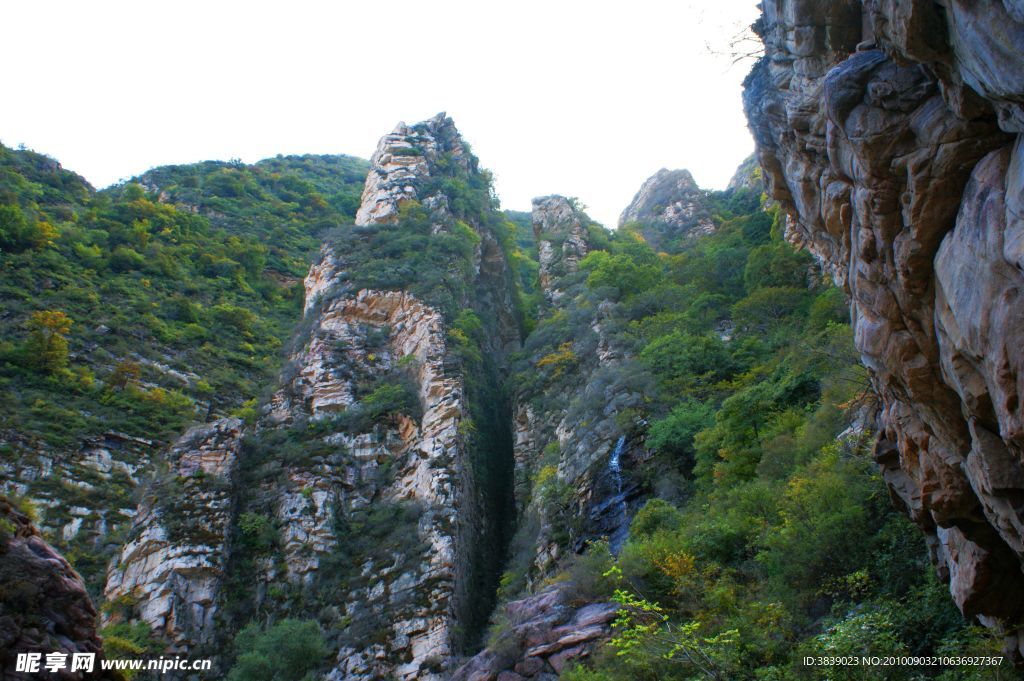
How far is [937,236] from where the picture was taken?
6641 mm

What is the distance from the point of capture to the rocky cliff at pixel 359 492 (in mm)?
20391

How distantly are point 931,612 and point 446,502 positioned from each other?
15821 millimetres

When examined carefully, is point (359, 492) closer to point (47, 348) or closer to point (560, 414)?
point (560, 414)

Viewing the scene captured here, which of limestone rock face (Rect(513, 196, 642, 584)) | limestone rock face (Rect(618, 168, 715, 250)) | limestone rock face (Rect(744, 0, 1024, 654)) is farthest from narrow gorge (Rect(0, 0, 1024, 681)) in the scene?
limestone rock face (Rect(618, 168, 715, 250))

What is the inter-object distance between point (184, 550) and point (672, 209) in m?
47.9

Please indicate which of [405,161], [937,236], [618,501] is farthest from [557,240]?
[937,236]

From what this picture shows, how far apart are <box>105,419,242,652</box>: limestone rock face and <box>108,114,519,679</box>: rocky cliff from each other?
0.05 m

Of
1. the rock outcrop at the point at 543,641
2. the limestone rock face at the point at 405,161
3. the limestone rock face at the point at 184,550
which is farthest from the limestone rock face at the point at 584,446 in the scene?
the limestone rock face at the point at 405,161

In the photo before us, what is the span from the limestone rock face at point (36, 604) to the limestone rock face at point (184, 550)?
1047cm

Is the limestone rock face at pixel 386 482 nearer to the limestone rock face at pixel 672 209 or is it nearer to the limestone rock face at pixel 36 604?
the limestone rock face at pixel 36 604

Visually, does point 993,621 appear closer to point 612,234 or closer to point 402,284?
point 402,284

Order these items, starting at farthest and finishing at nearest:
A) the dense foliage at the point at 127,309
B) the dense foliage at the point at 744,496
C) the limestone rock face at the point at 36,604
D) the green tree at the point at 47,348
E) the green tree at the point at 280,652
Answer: the green tree at the point at 47,348 → the dense foliage at the point at 127,309 → the green tree at the point at 280,652 → the dense foliage at the point at 744,496 → the limestone rock face at the point at 36,604

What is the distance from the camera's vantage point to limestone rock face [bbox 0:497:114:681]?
9352 millimetres

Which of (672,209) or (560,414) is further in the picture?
(672,209)
